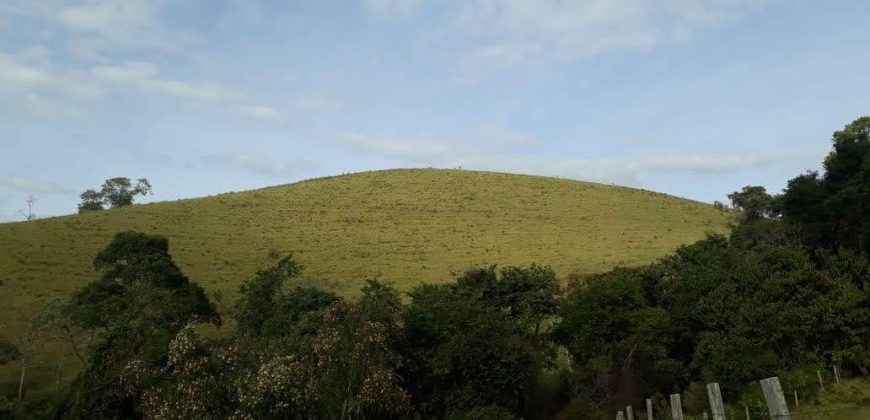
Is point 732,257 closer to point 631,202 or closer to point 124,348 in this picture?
point 124,348

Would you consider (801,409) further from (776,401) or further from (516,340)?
(776,401)

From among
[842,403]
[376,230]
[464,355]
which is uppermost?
[376,230]

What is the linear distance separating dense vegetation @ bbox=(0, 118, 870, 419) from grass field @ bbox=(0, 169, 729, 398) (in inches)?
480

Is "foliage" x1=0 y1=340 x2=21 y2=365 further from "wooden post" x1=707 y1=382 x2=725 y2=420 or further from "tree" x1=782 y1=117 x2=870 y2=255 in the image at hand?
"tree" x1=782 y1=117 x2=870 y2=255

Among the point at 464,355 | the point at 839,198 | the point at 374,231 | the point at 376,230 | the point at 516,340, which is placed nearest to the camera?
the point at 464,355

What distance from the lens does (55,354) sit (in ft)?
117

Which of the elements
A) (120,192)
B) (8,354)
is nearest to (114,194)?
(120,192)

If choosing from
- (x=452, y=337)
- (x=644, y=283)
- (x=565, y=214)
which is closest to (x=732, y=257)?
(x=644, y=283)

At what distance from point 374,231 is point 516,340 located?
43067 mm

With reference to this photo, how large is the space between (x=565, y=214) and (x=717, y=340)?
164 ft

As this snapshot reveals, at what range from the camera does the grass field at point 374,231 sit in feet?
166

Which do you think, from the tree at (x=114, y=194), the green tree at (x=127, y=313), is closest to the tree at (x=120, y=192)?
the tree at (x=114, y=194)

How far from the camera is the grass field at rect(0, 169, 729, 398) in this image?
50594mm

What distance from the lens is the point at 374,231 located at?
6756 cm
